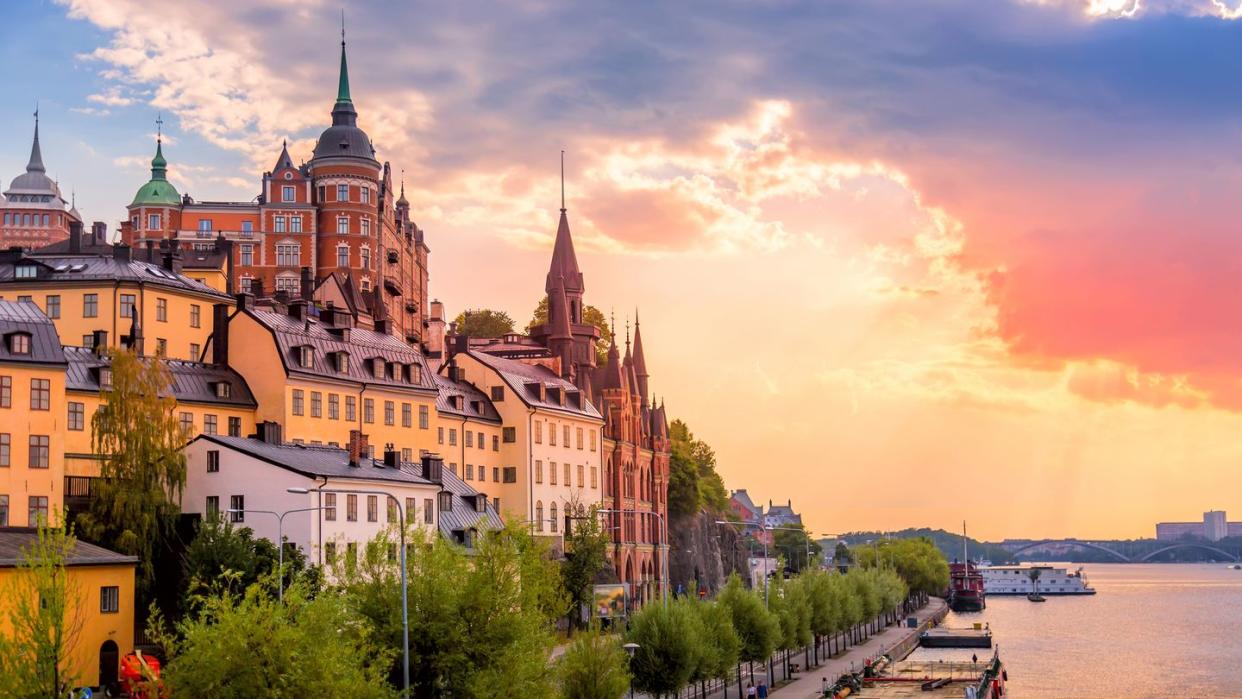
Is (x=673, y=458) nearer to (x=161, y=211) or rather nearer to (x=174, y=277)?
(x=161, y=211)

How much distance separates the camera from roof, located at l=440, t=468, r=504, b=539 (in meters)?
84.9

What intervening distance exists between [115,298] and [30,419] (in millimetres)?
18182

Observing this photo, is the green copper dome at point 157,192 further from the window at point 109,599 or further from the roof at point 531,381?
the window at point 109,599

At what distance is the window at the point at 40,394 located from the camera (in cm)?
7156

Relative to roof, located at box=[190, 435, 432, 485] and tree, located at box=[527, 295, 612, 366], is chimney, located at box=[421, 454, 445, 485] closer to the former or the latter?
roof, located at box=[190, 435, 432, 485]

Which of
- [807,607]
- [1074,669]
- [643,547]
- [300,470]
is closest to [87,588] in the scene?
[300,470]

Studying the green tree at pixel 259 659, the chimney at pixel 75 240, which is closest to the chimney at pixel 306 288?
the chimney at pixel 75 240

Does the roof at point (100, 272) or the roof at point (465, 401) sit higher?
the roof at point (100, 272)

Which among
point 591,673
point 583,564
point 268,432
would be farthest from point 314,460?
point 583,564

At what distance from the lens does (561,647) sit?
304 feet

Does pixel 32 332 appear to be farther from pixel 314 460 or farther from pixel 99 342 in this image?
pixel 314 460

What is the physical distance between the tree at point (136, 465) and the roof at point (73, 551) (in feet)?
7.39

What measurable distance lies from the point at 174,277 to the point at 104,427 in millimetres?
20756

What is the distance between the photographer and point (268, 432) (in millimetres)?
79062
